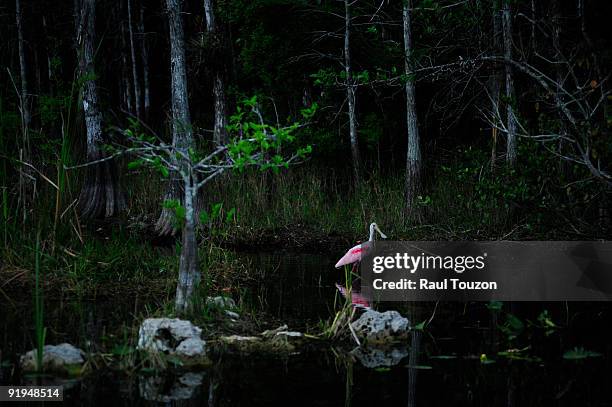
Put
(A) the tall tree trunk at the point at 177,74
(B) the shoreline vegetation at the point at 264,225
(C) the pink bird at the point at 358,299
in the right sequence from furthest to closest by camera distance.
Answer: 1. (A) the tall tree trunk at the point at 177,74
2. (B) the shoreline vegetation at the point at 264,225
3. (C) the pink bird at the point at 358,299

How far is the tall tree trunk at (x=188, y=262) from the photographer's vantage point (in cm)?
655

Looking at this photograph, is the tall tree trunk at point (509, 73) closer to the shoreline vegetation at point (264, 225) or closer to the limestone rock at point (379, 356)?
the shoreline vegetation at point (264, 225)

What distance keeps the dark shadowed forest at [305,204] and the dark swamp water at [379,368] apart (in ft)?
0.08

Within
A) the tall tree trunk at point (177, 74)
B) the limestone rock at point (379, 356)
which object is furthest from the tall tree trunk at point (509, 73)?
the limestone rock at point (379, 356)

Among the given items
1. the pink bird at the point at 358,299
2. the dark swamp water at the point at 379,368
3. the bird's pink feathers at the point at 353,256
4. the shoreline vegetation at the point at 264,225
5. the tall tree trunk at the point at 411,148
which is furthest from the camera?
the tall tree trunk at the point at 411,148

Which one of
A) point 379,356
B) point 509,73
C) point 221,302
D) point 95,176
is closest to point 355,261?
point 221,302

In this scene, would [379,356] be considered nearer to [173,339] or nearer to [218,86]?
[173,339]

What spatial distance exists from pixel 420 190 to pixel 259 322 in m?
7.55

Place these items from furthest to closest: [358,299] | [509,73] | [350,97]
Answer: [350,97] → [509,73] → [358,299]

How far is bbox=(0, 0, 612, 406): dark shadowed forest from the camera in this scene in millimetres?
5613

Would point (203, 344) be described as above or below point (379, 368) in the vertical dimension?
above

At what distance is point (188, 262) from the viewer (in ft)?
21.8

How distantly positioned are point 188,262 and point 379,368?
2.04 metres

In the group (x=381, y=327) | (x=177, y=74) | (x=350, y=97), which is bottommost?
(x=381, y=327)
